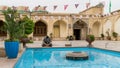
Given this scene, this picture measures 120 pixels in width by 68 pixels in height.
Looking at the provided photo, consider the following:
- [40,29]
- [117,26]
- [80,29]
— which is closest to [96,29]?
[80,29]

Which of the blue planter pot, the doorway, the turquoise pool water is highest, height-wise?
the doorway

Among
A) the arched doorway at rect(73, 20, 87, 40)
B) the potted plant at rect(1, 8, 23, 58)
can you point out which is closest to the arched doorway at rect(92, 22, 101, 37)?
the arched doorway at rect(73, 20, 87, 40)

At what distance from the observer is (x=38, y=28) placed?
102 ft

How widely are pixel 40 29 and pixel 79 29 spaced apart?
208 inches

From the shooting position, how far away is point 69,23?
2998cm

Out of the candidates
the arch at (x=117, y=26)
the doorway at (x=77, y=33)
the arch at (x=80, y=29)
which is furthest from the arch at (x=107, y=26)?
the doorway at (x=77, y=33)

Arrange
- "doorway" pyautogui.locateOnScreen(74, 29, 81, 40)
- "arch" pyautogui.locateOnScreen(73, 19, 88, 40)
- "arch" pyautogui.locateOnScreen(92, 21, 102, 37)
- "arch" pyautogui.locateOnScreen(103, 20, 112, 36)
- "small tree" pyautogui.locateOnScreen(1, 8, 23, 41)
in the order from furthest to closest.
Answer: "arch" pyautogui.locateOnScreen(92, 21, 102, 37) → "doorway" pyautogui.locateOnScreen(74, 29, 81, 40) → "arch" pyautogui.locateOnScreen(73, 19, 88, 40) → "arch" pyautogui.locateOnScreen(103, 20, 112, 36) → "small tree" pyautogui.locateOnScreen(1, 8, 23, 41)

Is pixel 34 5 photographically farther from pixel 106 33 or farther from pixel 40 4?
pixel 106 33

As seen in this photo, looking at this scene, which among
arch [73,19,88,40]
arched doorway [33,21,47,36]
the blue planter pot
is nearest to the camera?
the blue planter pot

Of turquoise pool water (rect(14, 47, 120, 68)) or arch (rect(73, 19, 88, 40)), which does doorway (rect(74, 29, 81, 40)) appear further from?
turquoise pool water (rect(14, 47, 120, 68))

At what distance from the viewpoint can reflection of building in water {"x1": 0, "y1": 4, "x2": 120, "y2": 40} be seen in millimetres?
29500

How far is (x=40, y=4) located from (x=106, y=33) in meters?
10.7

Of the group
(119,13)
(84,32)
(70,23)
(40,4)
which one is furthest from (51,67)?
(40,4)

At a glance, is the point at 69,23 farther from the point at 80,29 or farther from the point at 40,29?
the point at 40,29
